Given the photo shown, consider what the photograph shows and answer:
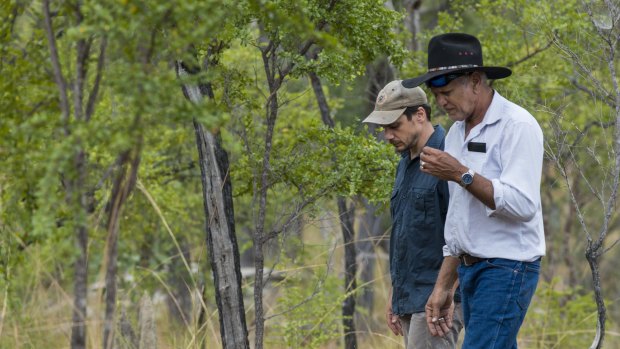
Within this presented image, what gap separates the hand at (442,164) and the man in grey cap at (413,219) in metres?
0.76

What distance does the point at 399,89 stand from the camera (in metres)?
Answer: 5.41

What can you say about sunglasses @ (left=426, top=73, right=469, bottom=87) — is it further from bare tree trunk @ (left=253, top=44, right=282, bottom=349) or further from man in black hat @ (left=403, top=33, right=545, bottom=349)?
bare tree trunk @ (left=253, top=44, right=282, bottom=349)

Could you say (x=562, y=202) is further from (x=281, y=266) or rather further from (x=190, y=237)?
(x=281, y=266)

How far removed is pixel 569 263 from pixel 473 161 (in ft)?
40.2

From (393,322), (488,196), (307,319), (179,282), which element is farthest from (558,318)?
(488,196)

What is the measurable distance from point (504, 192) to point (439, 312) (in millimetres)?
947

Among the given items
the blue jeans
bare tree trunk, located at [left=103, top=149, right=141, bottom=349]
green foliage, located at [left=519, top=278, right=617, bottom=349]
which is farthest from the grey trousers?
green foliage, located at [left=519, top=278, right=617, bottom=349]

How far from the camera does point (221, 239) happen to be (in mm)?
5496

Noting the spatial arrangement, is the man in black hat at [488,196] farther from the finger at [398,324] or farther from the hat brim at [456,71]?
the finger at [398,324]

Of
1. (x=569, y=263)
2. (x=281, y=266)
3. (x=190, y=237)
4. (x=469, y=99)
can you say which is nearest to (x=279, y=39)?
(x=469, y=99)

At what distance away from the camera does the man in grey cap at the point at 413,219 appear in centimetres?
514

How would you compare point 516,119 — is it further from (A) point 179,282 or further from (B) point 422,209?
(A) point 179,282

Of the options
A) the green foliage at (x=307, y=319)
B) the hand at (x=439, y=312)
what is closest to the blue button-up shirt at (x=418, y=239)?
the hand at (x=439, y=312)

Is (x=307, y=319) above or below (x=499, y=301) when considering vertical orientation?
below
